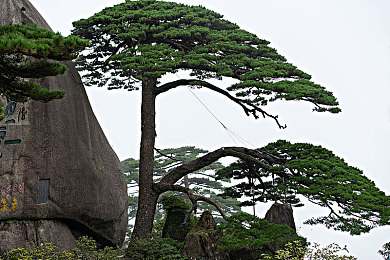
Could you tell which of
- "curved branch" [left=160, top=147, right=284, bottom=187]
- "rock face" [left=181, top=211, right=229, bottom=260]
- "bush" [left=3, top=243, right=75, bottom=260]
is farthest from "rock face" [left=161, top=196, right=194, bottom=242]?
"bush" [left=3, top=243, right=75, bottom=260]

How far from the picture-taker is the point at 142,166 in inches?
378

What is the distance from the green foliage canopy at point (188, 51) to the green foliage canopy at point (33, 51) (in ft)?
10.3

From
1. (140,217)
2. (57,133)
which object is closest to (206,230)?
(140,217)

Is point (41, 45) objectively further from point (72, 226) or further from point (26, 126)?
point (72, 226)

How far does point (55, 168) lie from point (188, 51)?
3.78 metres

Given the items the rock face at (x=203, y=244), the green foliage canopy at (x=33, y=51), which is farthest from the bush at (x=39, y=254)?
the green foliage canopy at (x=33, y=51)

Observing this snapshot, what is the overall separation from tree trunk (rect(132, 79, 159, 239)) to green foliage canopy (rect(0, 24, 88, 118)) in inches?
175

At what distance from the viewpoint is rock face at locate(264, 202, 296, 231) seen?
8.94 metres

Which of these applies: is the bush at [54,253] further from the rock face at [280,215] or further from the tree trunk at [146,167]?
the rock face at [280,215]

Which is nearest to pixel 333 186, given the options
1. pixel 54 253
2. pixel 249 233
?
pixel 249 233

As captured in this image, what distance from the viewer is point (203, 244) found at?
7891 mm

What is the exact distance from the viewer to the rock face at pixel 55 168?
25.1 feet

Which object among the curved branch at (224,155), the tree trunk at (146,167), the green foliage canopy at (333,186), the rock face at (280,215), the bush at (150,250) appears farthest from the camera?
the tree trunk at (146,167)

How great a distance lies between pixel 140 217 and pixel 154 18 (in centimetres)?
428
